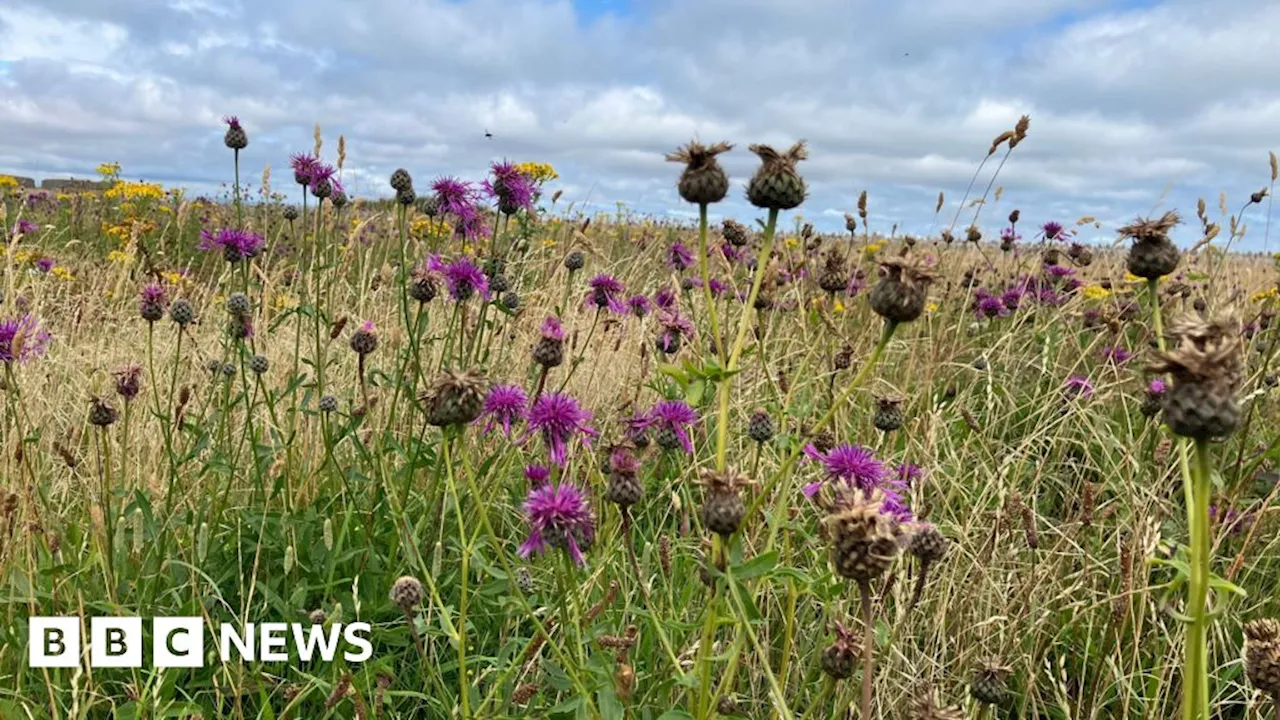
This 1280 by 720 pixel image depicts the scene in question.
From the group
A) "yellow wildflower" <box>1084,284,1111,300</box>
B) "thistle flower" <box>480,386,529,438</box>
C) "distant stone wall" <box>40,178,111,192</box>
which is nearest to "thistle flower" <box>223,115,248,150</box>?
"thistle flower" <box>480,386,529,438</box>

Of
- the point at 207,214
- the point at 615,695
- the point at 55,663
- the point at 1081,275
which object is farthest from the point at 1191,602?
the point at 207,214

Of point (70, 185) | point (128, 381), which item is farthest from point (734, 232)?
point (70, 185)

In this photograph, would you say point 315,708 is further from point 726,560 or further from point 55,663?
point 726,560

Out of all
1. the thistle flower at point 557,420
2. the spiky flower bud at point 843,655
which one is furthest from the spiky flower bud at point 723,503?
the thistle flower at point 557,420

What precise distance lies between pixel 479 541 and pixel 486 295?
32.1 inches

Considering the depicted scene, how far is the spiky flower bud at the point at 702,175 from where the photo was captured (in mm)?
1706

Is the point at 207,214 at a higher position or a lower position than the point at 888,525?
higher

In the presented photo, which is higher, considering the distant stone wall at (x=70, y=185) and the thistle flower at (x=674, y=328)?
the distant stone wall at (x=70, y=185)

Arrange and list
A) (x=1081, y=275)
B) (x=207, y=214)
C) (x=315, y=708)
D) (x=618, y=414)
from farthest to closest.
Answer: (x=207, y=214) → (x=1081, y=275) → (x=618, y=414) → (x=315, y=708)

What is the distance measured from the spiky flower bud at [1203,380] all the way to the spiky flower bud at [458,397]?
3.70ft

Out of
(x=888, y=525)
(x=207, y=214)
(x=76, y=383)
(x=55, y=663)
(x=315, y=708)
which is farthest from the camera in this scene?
(x=207, y=214)

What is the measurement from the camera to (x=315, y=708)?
243 centimetres

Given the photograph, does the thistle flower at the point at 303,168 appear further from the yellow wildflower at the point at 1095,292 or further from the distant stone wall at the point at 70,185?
the distant stone wall at the point at 70,185

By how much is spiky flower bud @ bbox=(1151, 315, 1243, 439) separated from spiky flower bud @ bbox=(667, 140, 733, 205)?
2.79ft
